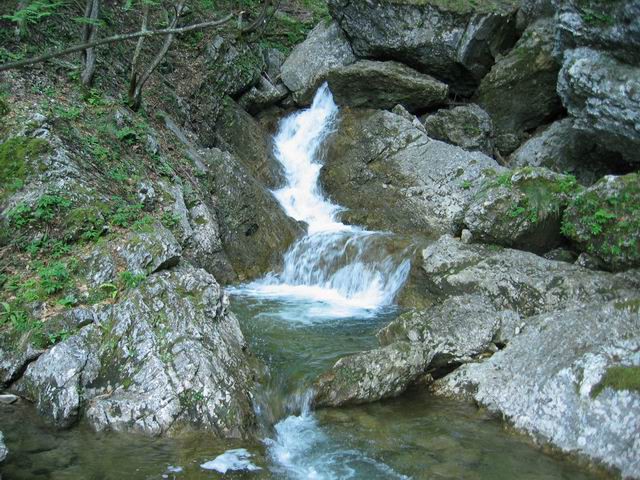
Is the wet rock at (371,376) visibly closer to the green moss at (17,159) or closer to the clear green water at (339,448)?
the clear green water at (339,448)

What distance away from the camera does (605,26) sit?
9352 mm

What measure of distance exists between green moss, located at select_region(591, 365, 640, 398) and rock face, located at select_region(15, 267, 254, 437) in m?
3.71

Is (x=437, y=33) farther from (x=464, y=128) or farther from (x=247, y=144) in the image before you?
(x=247, y=144)

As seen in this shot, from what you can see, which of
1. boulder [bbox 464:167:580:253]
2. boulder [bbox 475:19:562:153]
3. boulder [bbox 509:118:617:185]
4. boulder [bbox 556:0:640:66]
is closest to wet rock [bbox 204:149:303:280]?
boulder [bbox 464:167:580:253]

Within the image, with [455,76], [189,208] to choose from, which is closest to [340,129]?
[455,76]

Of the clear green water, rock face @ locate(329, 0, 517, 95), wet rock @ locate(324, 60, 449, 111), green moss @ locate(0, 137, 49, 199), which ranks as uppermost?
rock face @ locate(329, 0, 517, 95)

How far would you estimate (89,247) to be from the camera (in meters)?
7.05

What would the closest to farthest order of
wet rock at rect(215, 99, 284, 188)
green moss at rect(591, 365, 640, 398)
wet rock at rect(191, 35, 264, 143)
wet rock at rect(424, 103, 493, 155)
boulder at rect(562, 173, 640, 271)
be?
green moss at rect(591, 365, 640, 398) < boulder at rect(562, 173, 640, 271) < wet rock at rect(191, 35, 264, 143) < wet rock at rect(215, 99, 284, 188) < wet rock at rect(424, 103, 493, 155)

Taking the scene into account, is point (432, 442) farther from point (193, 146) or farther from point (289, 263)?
point (193, 146)

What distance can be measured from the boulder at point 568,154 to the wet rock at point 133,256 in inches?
360

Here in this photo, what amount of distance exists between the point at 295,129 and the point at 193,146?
407 centimetres

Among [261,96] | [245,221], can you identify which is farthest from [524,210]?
[261,96]

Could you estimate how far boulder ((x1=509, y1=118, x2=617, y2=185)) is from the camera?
13.2 metres

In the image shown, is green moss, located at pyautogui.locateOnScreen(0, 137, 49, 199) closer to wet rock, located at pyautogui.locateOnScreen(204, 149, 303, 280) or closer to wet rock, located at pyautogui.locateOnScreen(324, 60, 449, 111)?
wet rock, located at pyautogui.locateOnScreen(204, 149, 303, 280)
